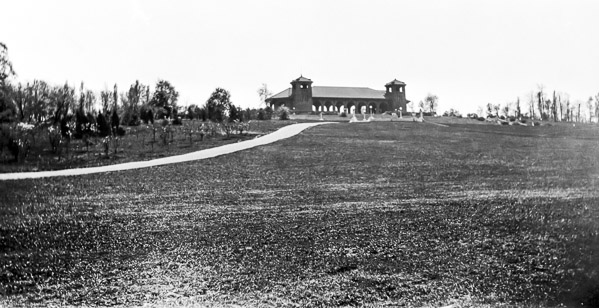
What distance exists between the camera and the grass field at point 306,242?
5.34 m

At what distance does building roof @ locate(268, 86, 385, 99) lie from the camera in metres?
67.4

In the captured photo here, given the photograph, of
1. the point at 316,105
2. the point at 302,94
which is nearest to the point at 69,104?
the point at 302,94

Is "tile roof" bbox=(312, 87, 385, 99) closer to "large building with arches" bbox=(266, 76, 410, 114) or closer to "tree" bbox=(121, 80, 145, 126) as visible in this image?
"large building with arches" bbox=(266, 76, 410, 114)

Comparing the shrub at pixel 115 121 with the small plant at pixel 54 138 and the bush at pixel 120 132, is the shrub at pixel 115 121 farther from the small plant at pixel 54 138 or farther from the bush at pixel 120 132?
the small plant at pixel 54 138

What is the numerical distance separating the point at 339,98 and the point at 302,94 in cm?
584

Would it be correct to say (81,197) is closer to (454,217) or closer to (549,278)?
(454,217)

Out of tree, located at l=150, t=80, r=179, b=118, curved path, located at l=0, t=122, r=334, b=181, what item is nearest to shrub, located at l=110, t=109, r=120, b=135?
curved path, located at l=0, t=122, r=334, b=181

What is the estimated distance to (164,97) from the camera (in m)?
35.1

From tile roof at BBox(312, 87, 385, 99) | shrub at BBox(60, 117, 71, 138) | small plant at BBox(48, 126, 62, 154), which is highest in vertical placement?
tile roof at BBox(312, 87, 385, 99)

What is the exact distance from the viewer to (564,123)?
2623cm

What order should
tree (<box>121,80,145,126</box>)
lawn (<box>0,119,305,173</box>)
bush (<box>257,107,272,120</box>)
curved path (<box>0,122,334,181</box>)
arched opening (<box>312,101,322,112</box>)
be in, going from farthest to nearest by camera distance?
arched opening (<box>312,101,322,112</box>) → bush (<box>257,107,272,120</box>) → tree (<box>121,80,145,126</box>) → lawn (<box>0,119,305,173</box>) → curved path (<box>0,122,334,181</box>)

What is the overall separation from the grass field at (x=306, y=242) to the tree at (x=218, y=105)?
67.5 ft

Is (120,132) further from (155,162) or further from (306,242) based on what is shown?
(306,242)

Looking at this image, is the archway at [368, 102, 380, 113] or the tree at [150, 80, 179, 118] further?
the archway at [368, 102, 380, 113]
